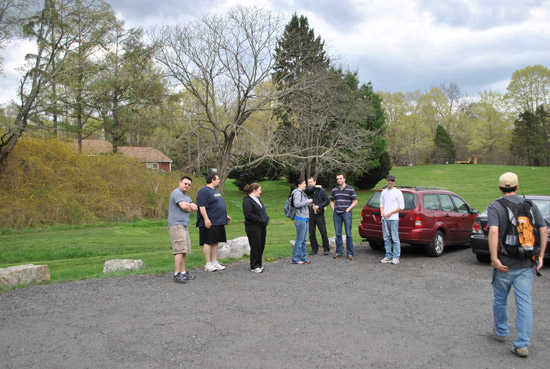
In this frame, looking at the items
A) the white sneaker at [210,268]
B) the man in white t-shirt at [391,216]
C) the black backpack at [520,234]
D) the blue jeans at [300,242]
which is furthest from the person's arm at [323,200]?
the black backpack at [520,234]

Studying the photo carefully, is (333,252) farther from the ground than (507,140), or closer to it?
closer to it

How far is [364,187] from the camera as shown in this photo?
4044 centimetres

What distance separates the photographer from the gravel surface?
13.3 feet

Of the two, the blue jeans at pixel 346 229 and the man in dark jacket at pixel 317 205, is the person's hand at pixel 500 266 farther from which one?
the man in dark jacket at pixel 317 205

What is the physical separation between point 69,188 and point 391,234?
1646 cm

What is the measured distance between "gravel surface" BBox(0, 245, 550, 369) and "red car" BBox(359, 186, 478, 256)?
1.78m

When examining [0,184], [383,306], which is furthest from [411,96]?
[383,306]

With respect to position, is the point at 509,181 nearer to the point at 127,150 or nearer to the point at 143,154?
the point at 127,150

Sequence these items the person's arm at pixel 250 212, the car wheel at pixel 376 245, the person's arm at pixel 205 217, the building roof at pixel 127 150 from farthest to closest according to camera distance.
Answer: the building roof at pixel 127 150 → the car wheel at pixel 376 245 → the person's arm at pixel 250 212 → the person's arm at pixel 205 217

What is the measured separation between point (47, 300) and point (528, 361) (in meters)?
6.24

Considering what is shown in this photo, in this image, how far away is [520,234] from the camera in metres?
4.32

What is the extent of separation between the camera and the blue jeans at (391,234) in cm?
909

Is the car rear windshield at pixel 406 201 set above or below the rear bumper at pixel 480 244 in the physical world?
A: above

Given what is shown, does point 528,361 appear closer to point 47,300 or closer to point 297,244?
point 297,244
